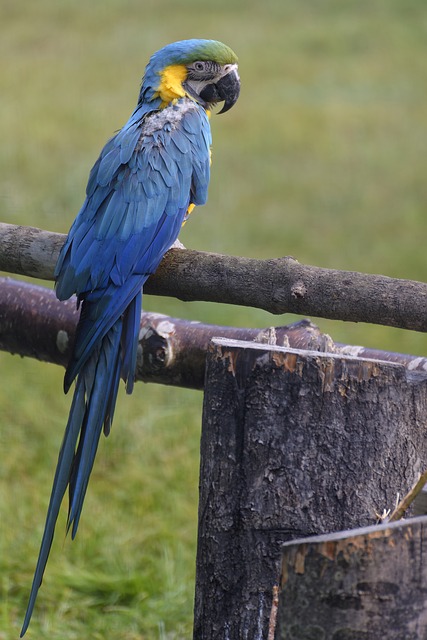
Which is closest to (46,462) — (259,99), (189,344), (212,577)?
(189,344)

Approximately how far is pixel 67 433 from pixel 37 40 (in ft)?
29.1

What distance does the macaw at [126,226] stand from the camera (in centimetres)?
154

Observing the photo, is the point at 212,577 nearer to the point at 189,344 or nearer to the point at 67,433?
the point at 67,433

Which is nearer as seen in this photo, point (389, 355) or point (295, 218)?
point (389, 355)

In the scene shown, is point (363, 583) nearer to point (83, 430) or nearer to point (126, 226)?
point (83, 430)

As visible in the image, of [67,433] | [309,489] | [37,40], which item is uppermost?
[37,40]

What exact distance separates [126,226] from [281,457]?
0.74m

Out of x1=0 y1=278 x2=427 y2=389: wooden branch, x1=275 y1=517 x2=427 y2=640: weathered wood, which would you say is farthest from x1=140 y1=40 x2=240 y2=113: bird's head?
x1=275 y1=517 x2=427 y2=640: weathered wood

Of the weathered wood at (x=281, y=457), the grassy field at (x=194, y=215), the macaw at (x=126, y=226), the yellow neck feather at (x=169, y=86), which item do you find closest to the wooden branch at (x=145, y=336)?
the macaw at (x=126, y=226)

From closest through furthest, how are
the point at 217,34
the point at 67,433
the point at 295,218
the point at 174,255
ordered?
the point at 67,433, the point at 174,255, the point at 295,218, the point at 217,34

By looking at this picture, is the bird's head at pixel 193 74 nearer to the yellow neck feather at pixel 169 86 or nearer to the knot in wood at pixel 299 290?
the yellow neck feather at pixel 169 86

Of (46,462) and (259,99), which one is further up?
(259,99)

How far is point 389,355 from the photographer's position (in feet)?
6.00

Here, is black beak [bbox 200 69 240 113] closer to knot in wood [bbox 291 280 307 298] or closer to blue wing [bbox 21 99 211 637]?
blue wing [bbox 21 99 211 637]
